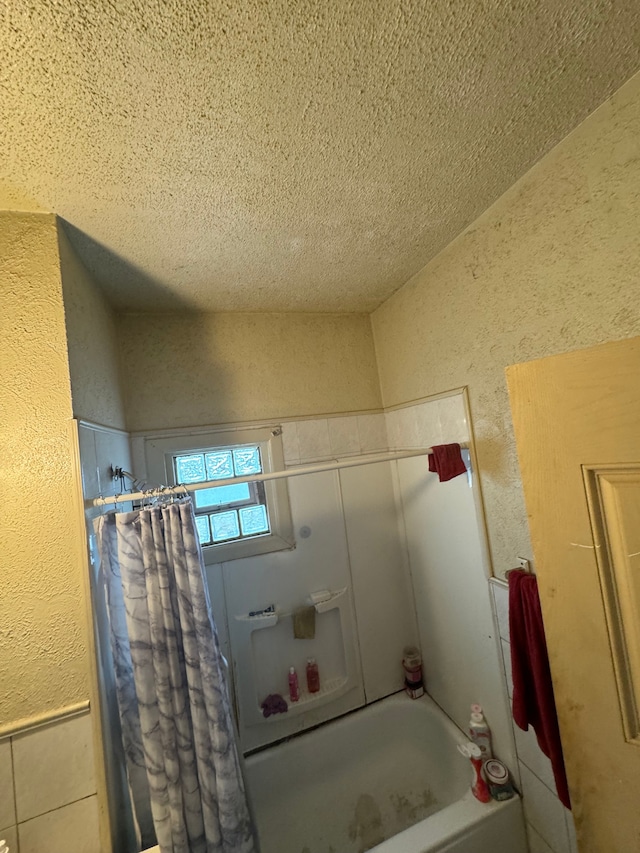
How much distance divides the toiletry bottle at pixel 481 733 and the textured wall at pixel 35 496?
151 cm

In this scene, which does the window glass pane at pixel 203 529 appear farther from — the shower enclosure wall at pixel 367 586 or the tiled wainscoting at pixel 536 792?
the tiled wainscoting at pixel 536 792

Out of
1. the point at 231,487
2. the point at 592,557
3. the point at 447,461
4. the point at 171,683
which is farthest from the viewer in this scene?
the point at 231,487

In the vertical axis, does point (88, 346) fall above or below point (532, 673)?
above

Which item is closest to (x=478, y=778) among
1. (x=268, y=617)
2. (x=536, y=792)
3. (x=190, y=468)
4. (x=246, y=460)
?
(x=536, y=792)

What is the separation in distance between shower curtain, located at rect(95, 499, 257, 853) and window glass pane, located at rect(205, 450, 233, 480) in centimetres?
75

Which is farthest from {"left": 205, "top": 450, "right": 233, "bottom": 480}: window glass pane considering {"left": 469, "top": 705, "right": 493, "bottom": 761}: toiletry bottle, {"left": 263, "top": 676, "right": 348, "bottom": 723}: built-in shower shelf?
{"left": 469, "top": 705, "right": 493, "bottom": 761}: toiletry bottle

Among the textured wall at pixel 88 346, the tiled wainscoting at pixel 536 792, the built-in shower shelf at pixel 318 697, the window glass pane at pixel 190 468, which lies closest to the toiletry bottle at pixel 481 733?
the tiled wainscoting at pixel 536 792

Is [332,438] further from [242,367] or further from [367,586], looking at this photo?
[367,586]

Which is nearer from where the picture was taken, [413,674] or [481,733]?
[481,733]

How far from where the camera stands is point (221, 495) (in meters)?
1.79

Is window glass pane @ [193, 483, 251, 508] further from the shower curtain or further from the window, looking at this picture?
the shower curtain

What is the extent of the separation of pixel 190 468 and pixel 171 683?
96cm

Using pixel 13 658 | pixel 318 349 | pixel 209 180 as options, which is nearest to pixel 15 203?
pixel 209 180

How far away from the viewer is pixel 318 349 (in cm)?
195
